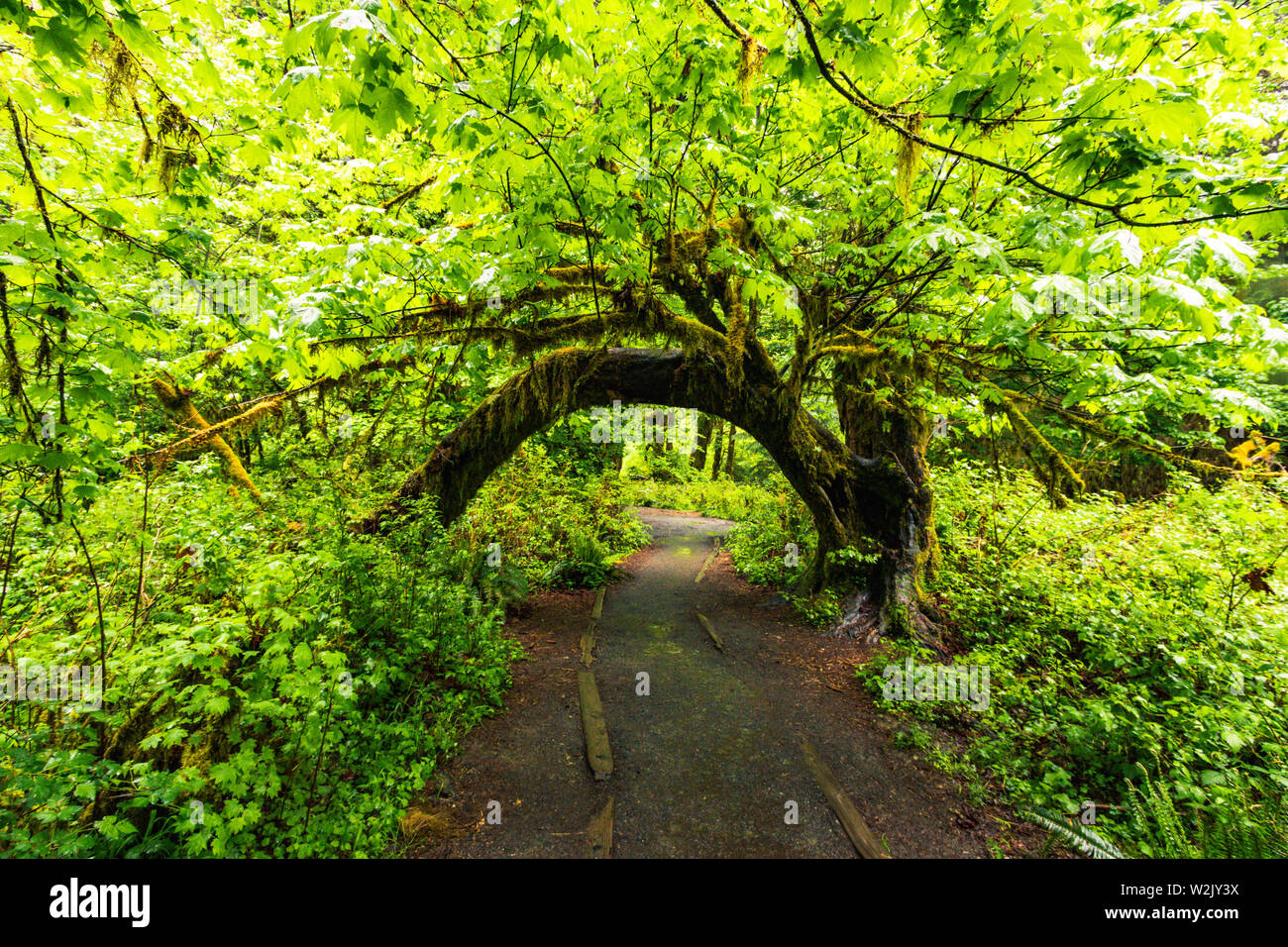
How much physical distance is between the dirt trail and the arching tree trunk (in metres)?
1.42

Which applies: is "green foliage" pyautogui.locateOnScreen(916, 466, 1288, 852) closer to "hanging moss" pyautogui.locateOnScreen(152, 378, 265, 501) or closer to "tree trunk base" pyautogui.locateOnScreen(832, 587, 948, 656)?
"tree trunk base" pyautogui.locateOnScreen(832, 587, 948, 656)

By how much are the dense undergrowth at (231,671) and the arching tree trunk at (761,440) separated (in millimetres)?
1352

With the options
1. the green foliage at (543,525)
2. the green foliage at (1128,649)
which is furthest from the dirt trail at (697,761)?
the green foliage at (543,525)

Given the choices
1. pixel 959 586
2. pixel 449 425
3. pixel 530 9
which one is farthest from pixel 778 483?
pixel 530 9

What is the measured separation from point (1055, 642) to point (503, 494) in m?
8.92

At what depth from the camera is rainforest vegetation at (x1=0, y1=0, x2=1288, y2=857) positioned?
7.87 feet

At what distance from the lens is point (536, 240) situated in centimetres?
402

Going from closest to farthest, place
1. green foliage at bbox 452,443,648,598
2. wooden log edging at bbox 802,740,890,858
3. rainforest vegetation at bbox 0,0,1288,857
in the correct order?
rainforest vegetation at bbox 0,0,1288,857
wooden log edging at bbox 802,740,890,858
green foliage at bbox 452,443,648,598

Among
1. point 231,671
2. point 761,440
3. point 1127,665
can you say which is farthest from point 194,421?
point 1127,665

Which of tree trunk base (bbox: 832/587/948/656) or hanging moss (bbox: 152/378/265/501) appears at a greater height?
hanging moss (bbox: 152/378/265/501)

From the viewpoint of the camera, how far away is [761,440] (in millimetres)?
7562

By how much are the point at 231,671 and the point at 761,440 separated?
692 cm

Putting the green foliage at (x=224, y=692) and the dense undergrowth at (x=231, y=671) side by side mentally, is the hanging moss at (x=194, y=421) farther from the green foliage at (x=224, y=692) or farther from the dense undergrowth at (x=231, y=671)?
the green foliage at (x=224, y=692)

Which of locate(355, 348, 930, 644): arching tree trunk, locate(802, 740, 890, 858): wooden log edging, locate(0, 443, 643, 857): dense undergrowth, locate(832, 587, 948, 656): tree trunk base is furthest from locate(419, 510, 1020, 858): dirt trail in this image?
locate(355, 348, 930, 644): arching tree trunk
